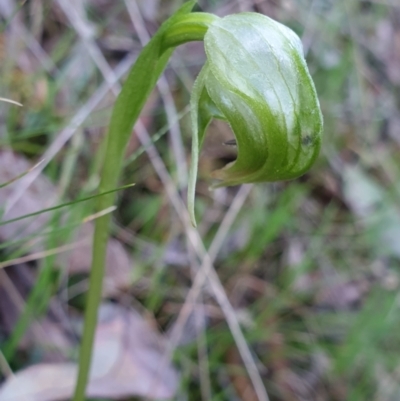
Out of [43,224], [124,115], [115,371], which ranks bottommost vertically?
[115,371]

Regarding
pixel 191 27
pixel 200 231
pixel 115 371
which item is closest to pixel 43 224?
pixel 115 371

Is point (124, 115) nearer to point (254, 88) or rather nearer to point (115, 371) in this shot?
point (254, 88)

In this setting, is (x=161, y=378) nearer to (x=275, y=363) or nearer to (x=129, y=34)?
(x=275, y=363)

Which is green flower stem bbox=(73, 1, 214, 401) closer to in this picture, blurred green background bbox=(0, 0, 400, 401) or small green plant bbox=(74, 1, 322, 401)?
small green plant bbox=(74, 1, 322, 401)

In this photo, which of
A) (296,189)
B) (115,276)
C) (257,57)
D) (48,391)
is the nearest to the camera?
(257,57)

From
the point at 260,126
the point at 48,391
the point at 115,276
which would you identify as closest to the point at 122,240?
the point at 115,276

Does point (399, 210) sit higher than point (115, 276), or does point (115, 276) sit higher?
point (115, 276)
